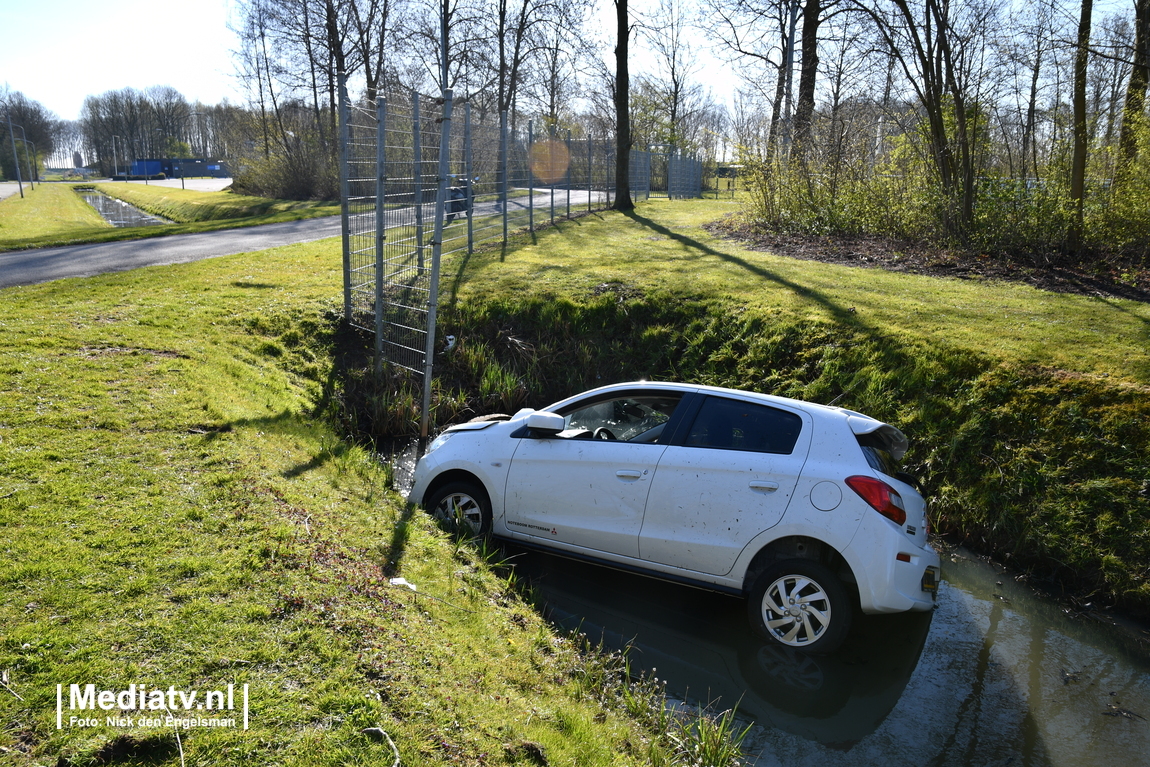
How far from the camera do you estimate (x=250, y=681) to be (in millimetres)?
3283

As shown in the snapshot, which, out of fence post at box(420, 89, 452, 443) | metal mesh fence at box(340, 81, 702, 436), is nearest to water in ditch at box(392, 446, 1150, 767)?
fence post at box(420, 89, 452, 443)

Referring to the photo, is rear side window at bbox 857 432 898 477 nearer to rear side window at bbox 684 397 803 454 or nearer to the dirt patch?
rear side window at bbox 684 397 803 454

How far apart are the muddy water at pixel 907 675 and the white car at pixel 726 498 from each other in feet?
1.04

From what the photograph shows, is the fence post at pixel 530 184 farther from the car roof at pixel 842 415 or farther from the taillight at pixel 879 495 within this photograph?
the taillight at pixel 879 495

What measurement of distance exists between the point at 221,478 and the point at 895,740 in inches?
181

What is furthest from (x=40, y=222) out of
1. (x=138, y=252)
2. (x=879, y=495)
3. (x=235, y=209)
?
(x=879, y=495)

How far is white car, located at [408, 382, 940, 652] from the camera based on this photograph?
15.3 ft

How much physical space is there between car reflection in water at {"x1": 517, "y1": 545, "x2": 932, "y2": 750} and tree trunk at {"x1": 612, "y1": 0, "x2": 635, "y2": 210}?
1901cm

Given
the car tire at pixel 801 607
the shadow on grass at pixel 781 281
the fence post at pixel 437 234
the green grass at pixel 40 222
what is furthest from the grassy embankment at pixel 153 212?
the car tire at pixel 801 607

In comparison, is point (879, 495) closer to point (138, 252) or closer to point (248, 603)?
point (248, 603)

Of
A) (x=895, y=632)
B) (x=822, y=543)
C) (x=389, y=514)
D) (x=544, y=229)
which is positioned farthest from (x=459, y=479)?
(x=544, y=229)

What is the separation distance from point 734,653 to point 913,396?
14.6 feet

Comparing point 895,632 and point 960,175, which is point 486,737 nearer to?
point 895,632

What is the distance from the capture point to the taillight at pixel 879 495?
182 inches
